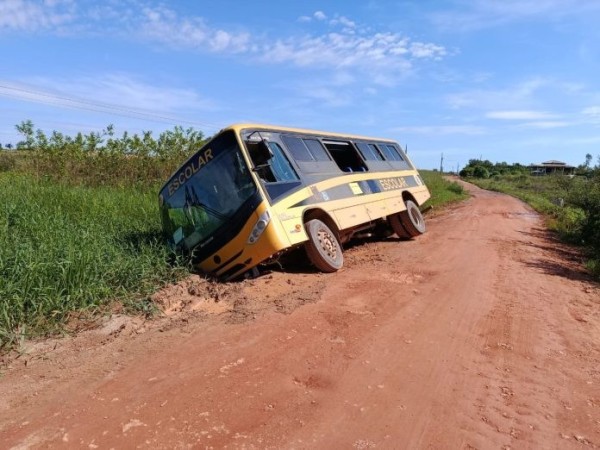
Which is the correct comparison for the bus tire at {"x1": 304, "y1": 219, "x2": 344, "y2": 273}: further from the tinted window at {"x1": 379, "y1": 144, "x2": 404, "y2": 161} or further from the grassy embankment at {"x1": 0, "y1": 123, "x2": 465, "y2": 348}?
the tinted window at {"x1": 379, "y1": 144, "x2": 404, "y2": 161}

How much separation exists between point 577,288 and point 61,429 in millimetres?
7251

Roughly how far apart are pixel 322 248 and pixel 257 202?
141 cm

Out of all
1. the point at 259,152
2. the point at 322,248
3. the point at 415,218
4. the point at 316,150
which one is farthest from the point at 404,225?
the point at 259,152

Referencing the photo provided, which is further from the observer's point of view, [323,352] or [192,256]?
[192,256]

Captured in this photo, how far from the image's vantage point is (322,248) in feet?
24.4

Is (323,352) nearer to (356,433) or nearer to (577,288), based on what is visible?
(356,433)

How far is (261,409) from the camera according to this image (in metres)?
3.45

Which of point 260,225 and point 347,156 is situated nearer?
point 260,225

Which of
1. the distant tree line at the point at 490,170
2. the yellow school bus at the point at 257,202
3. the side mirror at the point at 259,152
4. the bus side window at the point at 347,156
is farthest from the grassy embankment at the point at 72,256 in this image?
the distant tree line at the point at 490,170

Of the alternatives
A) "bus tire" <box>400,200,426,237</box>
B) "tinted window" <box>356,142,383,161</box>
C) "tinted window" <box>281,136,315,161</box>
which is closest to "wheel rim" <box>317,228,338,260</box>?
"tinted window" <box>281,136,315,161</box>

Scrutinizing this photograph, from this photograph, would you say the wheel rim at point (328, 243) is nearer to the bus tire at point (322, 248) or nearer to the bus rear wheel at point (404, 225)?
the bus tire at point (322, 248)

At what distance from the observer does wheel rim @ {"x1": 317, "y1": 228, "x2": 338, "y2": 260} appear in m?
7.55

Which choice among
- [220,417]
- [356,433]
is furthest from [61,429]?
[356,433]

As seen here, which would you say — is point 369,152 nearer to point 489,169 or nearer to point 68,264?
point 68,264
